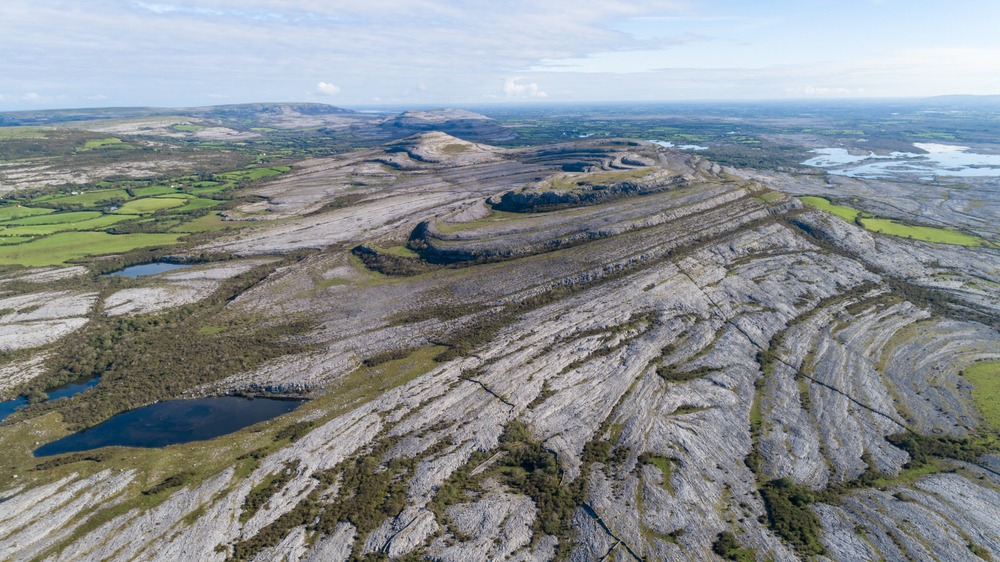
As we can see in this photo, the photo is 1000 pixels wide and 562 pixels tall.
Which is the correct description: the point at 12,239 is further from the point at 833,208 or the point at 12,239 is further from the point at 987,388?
the point at 833,208

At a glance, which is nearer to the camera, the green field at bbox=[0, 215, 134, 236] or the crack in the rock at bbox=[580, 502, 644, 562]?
the crack in the rock at bbox=[580, 502, 644, 562]

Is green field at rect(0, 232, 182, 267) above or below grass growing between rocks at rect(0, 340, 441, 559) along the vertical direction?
above

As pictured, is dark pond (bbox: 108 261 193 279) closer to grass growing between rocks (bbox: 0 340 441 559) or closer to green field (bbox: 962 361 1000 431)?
grass growing between rocks (bbox: 0 340 441 559)

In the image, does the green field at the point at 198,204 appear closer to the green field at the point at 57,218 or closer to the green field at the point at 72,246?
the green field at the point at 57,218

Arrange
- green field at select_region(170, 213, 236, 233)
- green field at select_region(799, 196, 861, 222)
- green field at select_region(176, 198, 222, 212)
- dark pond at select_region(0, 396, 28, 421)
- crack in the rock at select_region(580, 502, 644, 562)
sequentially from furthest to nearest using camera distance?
1. green field at select_region(176, 198, 222, 212)
2. green field at select_region(170, 213, 236, 233)
3. green field at select_region(799, 196, 861, 222)
4. dark pond at select_region(0, 396, 28, 421)
5. crack in the rock at select_region(580, 502, 644, 562)

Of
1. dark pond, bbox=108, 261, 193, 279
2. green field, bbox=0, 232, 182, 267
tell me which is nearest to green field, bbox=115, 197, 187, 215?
green field, bbox=0, 232, 182, 267

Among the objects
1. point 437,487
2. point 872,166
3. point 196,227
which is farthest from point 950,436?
point 872,166

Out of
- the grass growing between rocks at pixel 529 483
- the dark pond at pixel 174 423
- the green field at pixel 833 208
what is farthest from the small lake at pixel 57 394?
the green field at pixel 833 208
